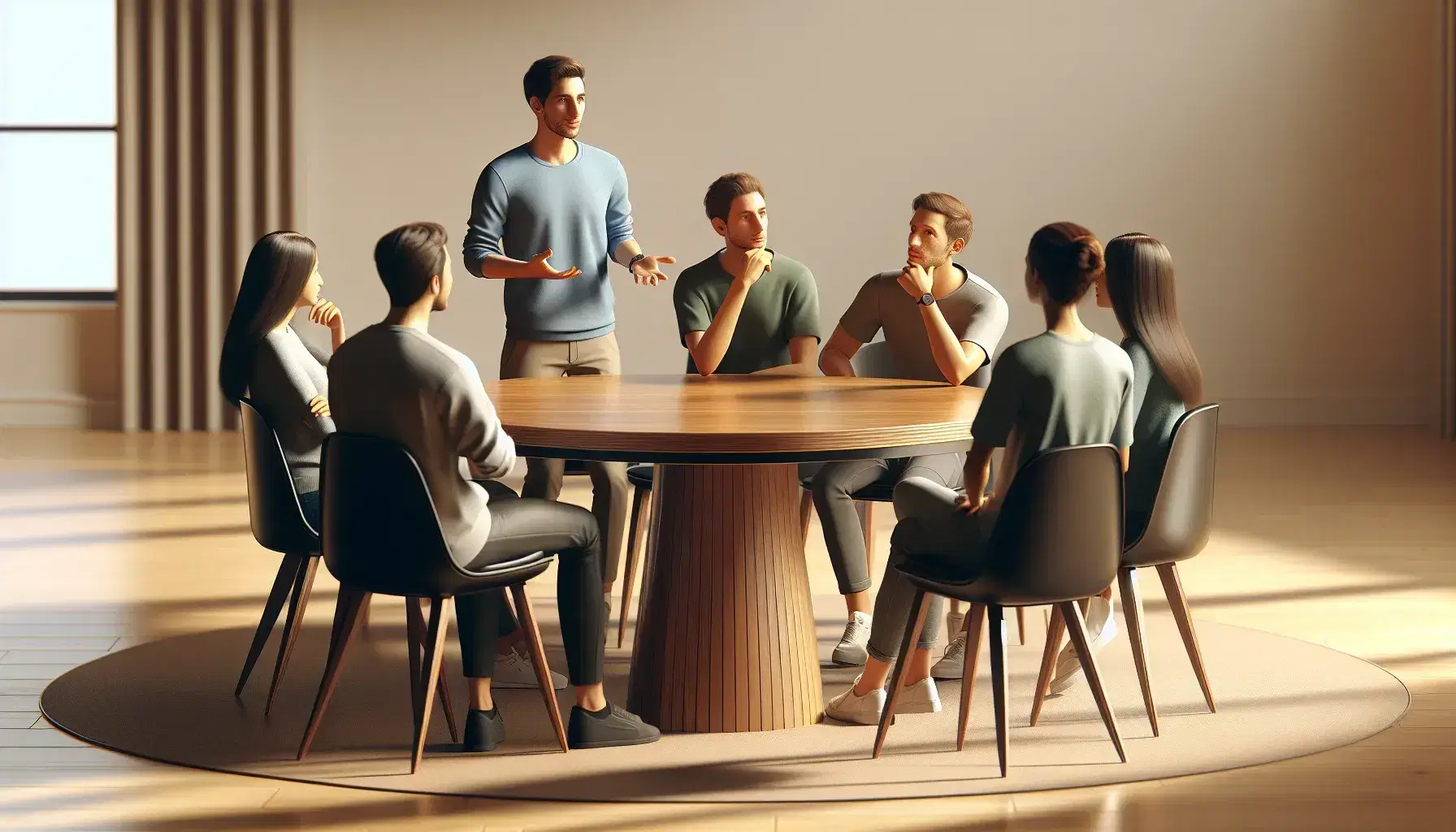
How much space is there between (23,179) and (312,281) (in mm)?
6045

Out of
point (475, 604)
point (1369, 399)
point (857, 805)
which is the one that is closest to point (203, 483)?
point (475, 604)

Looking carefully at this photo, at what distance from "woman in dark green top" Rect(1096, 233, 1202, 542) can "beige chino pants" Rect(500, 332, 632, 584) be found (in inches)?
51.4

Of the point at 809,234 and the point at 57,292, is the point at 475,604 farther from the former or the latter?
the point at 57,292

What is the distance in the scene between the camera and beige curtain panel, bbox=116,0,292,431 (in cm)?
832

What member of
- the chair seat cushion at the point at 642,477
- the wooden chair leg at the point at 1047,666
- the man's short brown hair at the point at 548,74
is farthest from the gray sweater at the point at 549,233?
the wooden chair leg at the point at 1047,666

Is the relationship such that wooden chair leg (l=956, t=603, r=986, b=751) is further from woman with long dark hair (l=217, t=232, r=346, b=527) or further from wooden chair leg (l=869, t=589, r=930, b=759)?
woman with long dark hair (l=217, t=232, r=346, b=527)

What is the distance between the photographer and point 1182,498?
11.1ft

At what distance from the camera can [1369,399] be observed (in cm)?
853

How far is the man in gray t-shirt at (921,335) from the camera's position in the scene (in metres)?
3.82

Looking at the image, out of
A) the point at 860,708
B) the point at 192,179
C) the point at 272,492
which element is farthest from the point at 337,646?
the point at 192,179

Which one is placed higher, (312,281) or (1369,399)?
(312,281)

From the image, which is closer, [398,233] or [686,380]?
[398,233]

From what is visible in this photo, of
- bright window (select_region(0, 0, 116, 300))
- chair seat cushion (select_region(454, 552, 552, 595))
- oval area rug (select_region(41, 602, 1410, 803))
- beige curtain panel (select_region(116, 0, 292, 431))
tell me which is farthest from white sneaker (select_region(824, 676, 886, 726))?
bright window (select_region(0, 0, 116, 300))

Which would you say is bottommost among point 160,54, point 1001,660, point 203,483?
point 203,483
